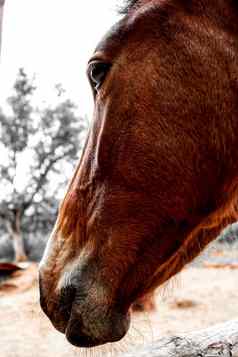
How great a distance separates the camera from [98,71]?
1.49m

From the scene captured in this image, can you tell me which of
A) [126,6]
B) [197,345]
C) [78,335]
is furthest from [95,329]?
[126,6]

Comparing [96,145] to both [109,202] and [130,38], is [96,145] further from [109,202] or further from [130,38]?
[130,38]

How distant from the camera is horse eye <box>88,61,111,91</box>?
1.47 m

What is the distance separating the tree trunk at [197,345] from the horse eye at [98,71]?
121 centimetres

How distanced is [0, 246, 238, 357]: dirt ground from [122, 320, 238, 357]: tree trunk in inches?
5.9

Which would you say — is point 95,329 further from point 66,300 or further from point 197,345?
point 197,345

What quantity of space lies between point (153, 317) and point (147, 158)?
190 inches

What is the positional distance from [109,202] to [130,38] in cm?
56

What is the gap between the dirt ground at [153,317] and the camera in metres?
4.11

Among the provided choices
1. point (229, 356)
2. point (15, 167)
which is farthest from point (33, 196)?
point (229, 356)

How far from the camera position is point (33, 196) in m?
22.1

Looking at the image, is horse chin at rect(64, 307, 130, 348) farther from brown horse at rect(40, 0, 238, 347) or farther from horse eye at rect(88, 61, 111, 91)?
horse eye at rect(88, 61, 111, 91)

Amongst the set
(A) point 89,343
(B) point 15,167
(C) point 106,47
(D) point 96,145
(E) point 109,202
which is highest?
(C) point 106,47

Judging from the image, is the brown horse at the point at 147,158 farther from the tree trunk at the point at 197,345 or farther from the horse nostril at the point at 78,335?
the tree trunk at the point at 197,345
